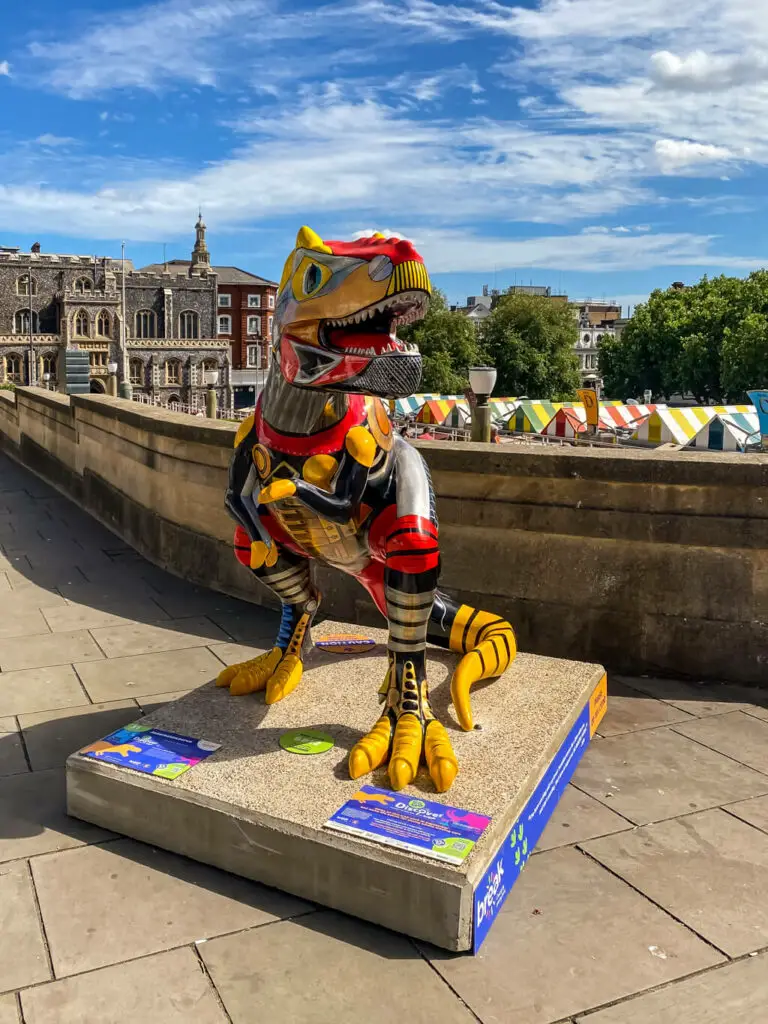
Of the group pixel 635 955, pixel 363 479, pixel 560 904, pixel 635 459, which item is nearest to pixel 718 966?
pixel 635 955

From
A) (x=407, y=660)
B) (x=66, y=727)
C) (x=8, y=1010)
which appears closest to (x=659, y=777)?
(x=407, y=660)

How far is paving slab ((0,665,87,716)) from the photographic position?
200 inches

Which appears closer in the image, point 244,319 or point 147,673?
point 147,673

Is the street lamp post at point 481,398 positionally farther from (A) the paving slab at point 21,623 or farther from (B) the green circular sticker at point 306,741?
(B) the green circular sticker at point 306,741

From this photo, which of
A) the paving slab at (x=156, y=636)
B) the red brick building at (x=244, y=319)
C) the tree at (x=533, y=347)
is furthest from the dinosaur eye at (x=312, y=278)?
the red brick building at (x=244, y=319)

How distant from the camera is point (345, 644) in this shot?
5227 mm

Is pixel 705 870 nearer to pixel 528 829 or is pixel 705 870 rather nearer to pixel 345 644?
pixel 528 829

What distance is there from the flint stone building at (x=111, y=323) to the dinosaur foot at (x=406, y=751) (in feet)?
254

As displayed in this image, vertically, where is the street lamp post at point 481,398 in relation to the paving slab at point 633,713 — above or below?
above

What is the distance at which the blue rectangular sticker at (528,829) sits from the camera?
3.03 meters

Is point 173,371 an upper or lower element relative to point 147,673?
upper

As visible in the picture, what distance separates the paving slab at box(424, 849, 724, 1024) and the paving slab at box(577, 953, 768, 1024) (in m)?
0.05

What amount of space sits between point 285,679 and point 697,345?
198 feet

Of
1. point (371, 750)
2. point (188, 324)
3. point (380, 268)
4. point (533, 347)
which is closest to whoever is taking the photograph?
point (380, 268)
